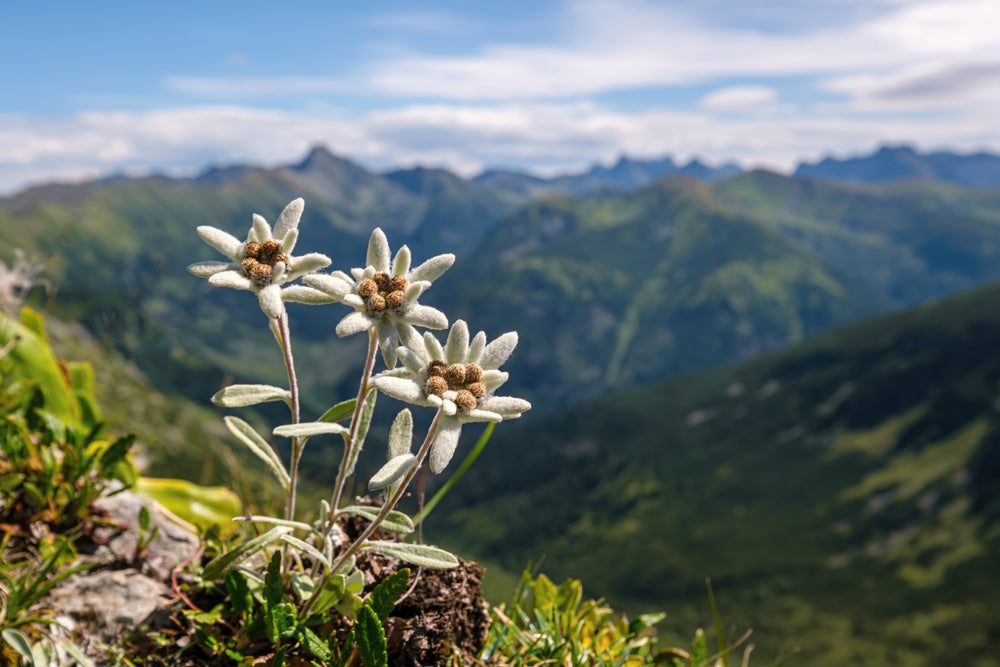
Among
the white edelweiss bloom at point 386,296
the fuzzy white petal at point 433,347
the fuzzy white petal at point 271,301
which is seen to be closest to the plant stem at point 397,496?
the fuzzy white petal at point 433,347

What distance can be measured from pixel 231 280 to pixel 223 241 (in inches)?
22.5

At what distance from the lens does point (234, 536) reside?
20.8ft

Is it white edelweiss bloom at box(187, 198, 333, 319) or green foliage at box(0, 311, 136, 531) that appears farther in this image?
green foliage at box(0, 311, 136, 531)

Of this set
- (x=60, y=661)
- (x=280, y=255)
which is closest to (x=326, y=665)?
(x=60, y=661)

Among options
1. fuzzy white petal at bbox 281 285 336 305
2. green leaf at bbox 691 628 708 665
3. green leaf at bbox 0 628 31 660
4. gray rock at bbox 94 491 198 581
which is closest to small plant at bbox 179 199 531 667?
fuzzy white petal at bbox 281 285 336 305

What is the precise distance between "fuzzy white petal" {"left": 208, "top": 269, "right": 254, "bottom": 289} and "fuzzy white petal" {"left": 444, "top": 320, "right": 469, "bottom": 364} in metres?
1.11

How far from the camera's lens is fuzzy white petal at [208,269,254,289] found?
3.81 m

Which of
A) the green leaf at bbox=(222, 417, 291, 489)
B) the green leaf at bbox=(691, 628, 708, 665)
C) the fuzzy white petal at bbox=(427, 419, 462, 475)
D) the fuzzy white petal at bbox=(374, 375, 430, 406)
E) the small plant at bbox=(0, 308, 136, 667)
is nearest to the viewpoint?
the fuzzy white petal at bbox=(427, 419, 462, 475)

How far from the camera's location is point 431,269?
419 centimetres

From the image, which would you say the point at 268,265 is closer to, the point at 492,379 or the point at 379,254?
the point at 379,254

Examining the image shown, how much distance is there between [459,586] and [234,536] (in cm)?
254

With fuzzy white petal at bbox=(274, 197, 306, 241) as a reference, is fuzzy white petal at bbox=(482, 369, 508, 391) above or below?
below

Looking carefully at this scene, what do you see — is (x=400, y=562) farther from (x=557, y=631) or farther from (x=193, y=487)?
(x=193, y=487)

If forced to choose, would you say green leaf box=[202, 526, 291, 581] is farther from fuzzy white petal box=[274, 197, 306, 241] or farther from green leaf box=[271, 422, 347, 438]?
fuzzy white petal box=[274, 197, 306, 241]
